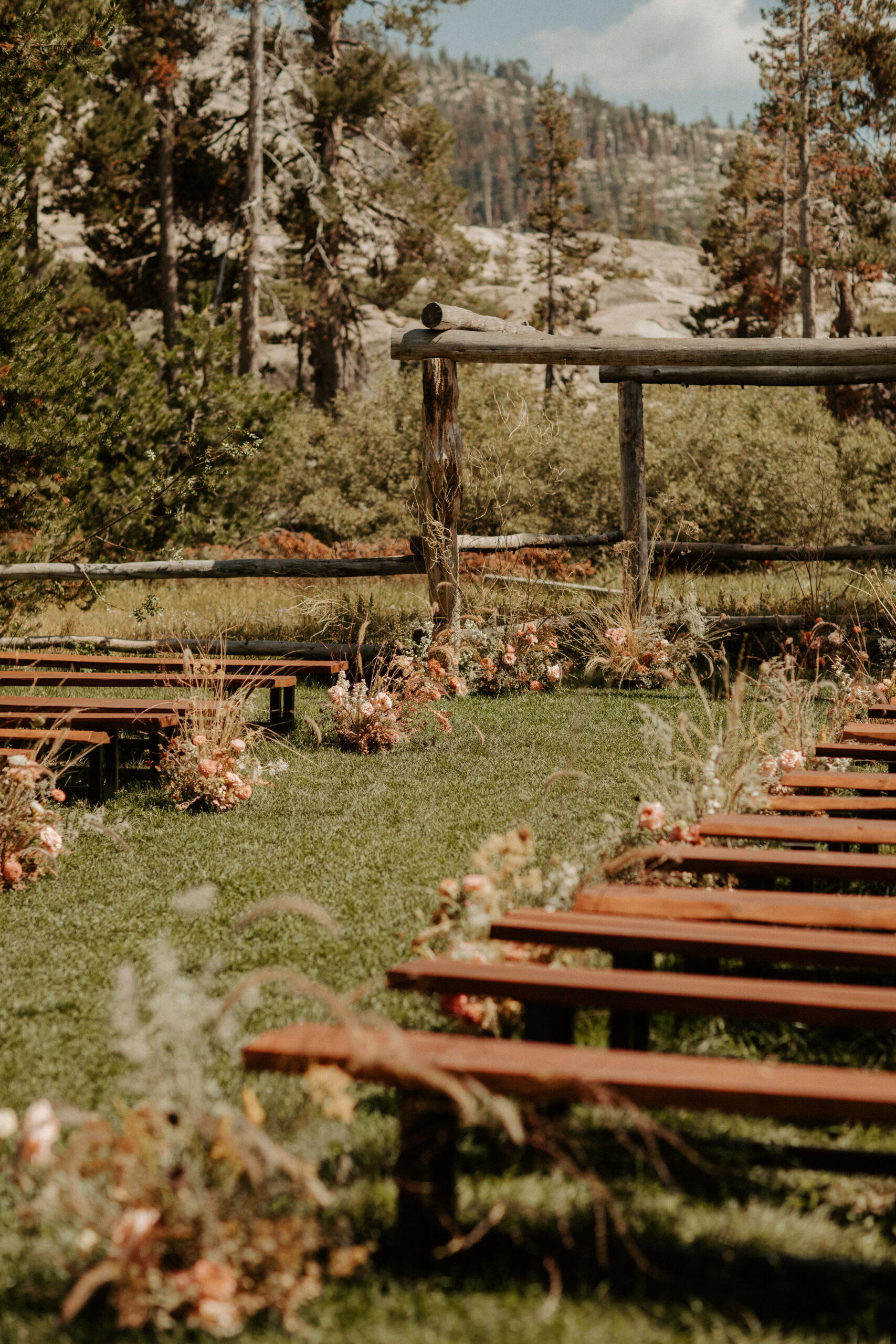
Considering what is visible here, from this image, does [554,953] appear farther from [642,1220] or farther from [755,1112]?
[755,1112]

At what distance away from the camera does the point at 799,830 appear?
2855 mm

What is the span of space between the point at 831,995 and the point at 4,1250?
1.41 metres

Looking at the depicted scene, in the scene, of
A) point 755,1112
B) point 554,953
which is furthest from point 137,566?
point 755,1112

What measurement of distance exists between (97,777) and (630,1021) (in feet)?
9.39

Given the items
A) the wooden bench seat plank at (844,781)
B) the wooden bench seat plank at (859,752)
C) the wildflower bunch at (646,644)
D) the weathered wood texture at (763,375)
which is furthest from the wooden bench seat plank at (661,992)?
the weathered wood texture at (763,375)

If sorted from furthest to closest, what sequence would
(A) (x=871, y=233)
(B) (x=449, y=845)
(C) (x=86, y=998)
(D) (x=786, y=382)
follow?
(A) (x=871, y=233), (D) (x=786, y=382), (B) (x=449, y=845), (C) (x=86, y=998)

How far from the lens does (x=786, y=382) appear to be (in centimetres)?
698

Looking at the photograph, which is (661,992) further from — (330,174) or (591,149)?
(591,149)

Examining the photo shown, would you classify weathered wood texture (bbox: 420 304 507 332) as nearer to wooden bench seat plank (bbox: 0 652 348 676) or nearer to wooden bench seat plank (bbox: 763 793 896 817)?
wooden bench seat plank (bbox: 0 652 348 676)

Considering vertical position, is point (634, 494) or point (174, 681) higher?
point (634, 494)

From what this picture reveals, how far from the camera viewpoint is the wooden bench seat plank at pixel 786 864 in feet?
8.38

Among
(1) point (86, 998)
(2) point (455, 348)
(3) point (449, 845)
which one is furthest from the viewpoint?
(2) point (455, 348)

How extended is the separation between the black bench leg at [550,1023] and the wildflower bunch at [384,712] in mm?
3242

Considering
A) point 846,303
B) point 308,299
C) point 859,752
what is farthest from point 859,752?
point 846,303
